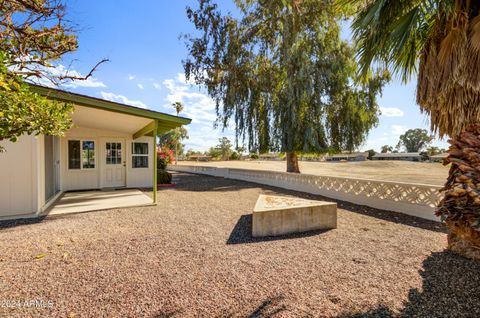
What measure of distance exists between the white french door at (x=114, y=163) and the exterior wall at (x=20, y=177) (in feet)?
14.9

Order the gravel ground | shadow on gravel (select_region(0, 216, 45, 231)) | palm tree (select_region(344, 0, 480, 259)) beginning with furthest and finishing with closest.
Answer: shadow on gravel (select_region(0, 216, 45, 231))
palm tree (select_region(344, 0, 480, 259))
the gravel ground

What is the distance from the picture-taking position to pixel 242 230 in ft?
16.0

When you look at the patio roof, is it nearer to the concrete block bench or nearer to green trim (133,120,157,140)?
green trim (133,120,157,140)

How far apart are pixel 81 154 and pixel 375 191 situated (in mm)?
11111

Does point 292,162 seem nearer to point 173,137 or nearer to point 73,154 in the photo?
point 73,154

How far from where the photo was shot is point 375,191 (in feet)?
23.5

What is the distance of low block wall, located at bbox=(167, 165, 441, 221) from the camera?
587 centimetres

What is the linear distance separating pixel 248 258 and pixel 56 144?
9073 millimetres

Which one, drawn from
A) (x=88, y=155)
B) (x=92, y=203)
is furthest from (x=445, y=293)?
(x=88, y=155)

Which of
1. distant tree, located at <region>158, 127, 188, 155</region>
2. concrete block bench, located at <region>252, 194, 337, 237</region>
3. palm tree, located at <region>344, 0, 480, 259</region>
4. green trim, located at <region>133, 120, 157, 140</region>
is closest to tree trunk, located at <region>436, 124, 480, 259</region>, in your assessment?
palm tree, located at <region>344, 0, 480, 259</region>

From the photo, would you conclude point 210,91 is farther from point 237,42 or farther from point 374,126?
point 374,126

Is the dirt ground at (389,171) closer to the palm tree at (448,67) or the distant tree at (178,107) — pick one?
the palm tree at (448,67)

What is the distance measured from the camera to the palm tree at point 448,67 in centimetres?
282

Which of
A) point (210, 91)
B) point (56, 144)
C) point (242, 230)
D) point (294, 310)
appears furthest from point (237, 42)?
point (294, 310)
